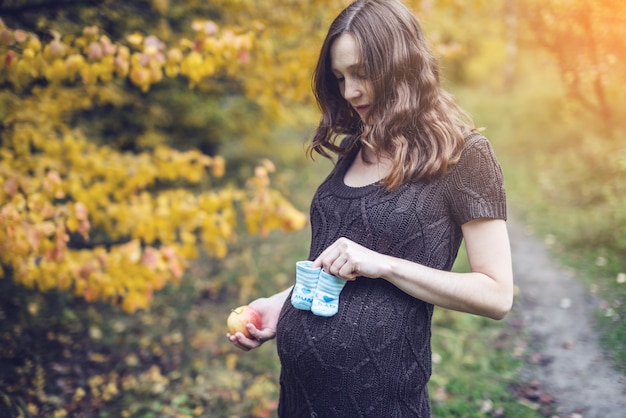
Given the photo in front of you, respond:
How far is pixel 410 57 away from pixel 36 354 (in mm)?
3926

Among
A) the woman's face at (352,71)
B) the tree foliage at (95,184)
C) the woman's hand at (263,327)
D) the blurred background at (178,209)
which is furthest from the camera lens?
the blurred background at (178,209)

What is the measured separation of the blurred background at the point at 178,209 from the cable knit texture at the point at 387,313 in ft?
1.16

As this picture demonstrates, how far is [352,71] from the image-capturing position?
1972 millimetres

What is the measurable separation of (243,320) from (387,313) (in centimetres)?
63

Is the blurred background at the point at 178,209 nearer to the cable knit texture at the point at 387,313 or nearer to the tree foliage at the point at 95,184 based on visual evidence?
the tree foliage at the point at 95,184

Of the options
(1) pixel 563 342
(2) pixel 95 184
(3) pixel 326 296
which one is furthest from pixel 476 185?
(2) pixel 95 184

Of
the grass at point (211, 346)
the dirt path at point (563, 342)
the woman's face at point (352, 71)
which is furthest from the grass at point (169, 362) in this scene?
the woman's face at point (352, 71)

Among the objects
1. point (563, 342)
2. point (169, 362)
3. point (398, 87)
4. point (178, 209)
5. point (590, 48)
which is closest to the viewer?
point (398, 87)

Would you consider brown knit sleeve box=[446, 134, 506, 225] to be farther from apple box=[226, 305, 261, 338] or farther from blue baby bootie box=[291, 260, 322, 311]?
apple box=[226, 305, 261, 338]

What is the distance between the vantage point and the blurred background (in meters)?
3.41

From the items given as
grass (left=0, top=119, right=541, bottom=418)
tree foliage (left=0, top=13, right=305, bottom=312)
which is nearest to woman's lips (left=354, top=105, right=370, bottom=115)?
tree foliage (left=0, top=13, right=305, bottom=312)

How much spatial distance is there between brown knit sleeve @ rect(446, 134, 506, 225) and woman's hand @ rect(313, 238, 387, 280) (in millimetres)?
296

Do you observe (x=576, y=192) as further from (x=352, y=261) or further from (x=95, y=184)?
(x=352, y=261)

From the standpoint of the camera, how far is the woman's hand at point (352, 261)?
1.70m
